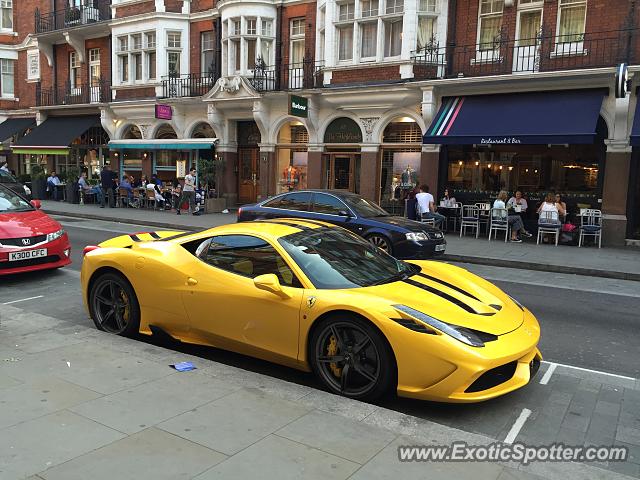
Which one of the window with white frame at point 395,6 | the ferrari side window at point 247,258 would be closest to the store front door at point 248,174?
the window with white frame at point 395,6

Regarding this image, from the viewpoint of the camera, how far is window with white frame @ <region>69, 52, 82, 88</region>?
1129 inches

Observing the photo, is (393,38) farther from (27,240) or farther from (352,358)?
(352,358)

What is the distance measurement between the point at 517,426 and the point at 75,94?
96.7ft

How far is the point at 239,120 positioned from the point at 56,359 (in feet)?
64.4

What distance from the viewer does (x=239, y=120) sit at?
76.9ft

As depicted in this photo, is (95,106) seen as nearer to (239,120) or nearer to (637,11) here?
(239,120)

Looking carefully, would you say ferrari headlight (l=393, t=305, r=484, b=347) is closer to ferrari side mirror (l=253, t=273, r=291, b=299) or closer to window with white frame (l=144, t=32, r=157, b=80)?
ferrari side mirror (l=253, t=273, r=291, b=299)

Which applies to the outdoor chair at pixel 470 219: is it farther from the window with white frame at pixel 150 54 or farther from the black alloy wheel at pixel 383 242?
the window with white frame at pixel 150 54

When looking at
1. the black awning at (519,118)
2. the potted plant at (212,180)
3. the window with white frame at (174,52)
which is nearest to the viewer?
the black awning at (519,118)

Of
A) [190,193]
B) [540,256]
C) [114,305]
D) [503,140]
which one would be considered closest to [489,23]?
[503,140]

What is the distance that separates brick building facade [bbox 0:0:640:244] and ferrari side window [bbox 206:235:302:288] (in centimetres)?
1183

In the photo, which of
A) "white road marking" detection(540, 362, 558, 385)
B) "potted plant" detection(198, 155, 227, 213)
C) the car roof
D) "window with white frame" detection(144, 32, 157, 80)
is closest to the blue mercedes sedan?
the car roof

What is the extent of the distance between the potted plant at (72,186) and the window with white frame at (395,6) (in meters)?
16.2

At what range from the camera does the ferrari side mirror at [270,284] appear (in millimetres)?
4594
